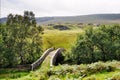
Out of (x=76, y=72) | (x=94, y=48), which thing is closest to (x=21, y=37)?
(x=94, y=48)

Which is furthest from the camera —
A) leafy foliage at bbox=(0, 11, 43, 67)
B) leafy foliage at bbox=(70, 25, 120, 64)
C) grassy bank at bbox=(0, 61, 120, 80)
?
leafy foliage at bbox=(0, 11, 43, 67)

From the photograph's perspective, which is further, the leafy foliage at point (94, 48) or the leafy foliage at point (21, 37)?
the leafy foliage at point (21, 37)

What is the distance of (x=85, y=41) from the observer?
266 feet

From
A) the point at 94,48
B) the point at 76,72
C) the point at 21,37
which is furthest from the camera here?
the point at 21,37

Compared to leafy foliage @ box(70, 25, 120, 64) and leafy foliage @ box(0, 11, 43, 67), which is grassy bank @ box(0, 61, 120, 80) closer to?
leafy foliage @ box(70, 25, 120, 64)

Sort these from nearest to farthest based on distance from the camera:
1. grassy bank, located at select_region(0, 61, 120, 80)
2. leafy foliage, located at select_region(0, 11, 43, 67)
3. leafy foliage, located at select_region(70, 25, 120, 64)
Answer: grassy bank, located at select_region(0, 61, 120, 80) < leafy foliage, located at select_region(70, 25, 120, 64) < leafy foliage, located at select_region(0, 11, 43, 67)

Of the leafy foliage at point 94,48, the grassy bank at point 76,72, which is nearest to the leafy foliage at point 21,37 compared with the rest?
the leafy foliage at point 94,48

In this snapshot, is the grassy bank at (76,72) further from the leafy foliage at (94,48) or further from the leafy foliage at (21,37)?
the leafy foliage at (21,37)

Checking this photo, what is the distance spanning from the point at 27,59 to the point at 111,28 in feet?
82.3

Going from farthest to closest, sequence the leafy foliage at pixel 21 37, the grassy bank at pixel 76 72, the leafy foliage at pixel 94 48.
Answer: the leafy foliage at pixel 21 37 < the leafy foliage at pixel 94 48 < the grassy bank at pixel 76 72

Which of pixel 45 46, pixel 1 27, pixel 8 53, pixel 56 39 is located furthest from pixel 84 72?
pixel 56 39

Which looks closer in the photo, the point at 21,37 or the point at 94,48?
the point at 94,48

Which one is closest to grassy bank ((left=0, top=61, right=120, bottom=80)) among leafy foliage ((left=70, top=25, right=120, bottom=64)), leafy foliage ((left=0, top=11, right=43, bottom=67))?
leafy foliage ((left=70, top=25, right=120, bottom=64))

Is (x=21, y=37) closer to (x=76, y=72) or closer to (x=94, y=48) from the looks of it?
(x=94, y=48)
